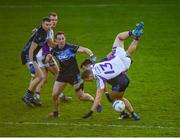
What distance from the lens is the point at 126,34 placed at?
1689 cm

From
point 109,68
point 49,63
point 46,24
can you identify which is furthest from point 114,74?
point 46,24

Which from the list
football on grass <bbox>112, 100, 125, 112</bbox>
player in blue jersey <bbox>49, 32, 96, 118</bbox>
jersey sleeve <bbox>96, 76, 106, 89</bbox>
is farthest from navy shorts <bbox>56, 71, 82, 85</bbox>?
football on grass <bbox>112, 100, 125, 112</bbox>

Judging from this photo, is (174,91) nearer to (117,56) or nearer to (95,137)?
(117,56)

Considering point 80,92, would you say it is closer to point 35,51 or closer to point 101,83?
point 101,83

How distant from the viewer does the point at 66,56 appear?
1673 centimetres

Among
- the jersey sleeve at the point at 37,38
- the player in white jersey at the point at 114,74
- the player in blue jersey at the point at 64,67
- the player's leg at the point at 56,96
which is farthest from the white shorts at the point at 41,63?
the player in white jersey at the point at 114,74

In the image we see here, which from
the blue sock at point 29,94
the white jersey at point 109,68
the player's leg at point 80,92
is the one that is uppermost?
the white jersey at point 109,68

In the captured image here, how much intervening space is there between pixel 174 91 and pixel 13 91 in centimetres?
481

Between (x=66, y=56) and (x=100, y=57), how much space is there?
6.96 m

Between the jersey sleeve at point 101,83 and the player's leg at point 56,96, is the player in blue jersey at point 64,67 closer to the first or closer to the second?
the player's leg at point 56,96

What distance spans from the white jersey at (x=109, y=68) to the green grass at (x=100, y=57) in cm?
111

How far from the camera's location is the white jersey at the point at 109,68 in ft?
53.2

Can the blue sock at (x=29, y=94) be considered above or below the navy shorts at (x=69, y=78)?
below

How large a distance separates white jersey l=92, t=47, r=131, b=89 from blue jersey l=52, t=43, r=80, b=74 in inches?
28.6
